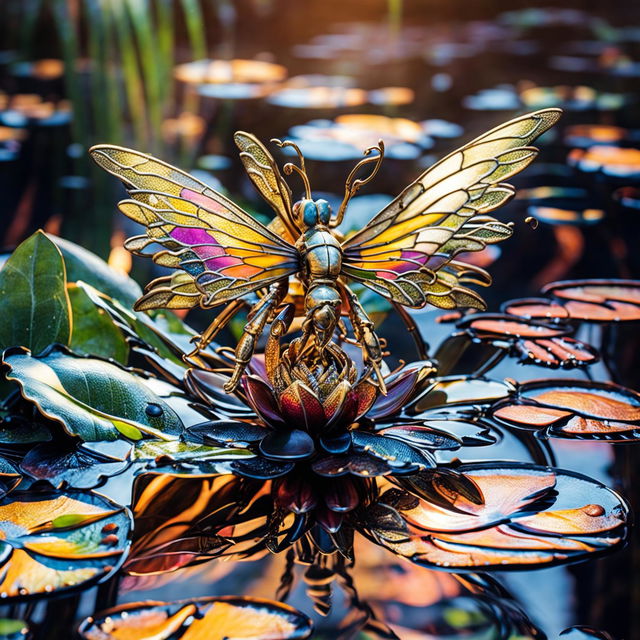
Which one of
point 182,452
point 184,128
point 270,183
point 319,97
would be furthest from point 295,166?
point 319,97

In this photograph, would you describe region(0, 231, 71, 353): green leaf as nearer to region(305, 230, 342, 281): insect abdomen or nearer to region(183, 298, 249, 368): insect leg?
region(183, 298, 249, 368): insect leg

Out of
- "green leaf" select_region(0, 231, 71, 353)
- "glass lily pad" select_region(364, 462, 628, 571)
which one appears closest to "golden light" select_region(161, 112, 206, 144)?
"green leaf" select_region(0, 231, 71, 353)

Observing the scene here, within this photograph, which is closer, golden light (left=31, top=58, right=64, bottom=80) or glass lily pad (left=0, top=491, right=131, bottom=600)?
glass lily pad (left=0, top=491, right=131, bottom=600)

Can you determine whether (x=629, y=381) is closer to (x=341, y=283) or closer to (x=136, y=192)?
(x=341, y=283)

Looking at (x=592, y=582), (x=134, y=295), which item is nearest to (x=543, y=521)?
(x=592, y=582)

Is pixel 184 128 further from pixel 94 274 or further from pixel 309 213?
pixel 309 213

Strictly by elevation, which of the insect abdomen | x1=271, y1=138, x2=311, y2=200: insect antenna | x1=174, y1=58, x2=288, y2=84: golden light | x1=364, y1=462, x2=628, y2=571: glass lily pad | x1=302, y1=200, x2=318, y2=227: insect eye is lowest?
x1=364, y1=462, x2=628, y2=571: glass lily pad

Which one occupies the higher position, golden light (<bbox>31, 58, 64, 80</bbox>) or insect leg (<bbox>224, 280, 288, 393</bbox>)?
golden light (<bbox>31, 58, 64, 80</bbox>)
